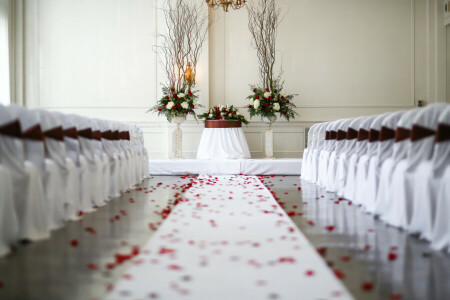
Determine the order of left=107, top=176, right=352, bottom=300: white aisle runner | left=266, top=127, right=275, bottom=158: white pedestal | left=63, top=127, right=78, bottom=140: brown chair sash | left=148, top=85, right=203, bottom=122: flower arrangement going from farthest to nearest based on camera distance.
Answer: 1. left=266, top=127, right=275, bottom=158: white pedestal
2. left=148, top=85, right=203, bottom=122: flower arrangement
3. left=63, top=127, right=78, bottom=140: brown chair sash
4. left=107, top=176, right=352, bottom=300: white aisle runner

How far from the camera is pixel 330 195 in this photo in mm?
5363

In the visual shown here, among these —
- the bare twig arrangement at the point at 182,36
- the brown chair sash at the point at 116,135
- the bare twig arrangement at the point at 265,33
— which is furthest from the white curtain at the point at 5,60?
the brown chair sash at the point at 116,135

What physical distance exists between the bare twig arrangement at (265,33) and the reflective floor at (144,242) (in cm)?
582

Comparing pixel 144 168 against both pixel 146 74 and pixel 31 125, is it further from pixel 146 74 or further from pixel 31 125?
pixel 31 125

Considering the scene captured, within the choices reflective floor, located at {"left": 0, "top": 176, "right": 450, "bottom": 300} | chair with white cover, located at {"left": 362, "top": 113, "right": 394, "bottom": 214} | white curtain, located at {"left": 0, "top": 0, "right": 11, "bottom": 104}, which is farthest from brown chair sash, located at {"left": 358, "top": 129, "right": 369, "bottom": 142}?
white curtain, located at {"left": 0, "top": 0, "right": 11, "bottom": 104}

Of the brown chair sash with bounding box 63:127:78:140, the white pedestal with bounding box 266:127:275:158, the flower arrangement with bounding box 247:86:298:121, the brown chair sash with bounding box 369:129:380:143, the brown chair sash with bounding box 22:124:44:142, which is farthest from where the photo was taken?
the white pedestal with bounding box 266:127:275:158

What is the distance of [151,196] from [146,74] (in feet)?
17.9

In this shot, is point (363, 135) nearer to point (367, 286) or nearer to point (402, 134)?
point (402, 134)

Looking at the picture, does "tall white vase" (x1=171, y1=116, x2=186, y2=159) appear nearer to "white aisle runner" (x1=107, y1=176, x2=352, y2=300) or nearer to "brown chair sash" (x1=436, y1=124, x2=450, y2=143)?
"white aisle runner" (x1=107, y1=176, x2=352, y2=300)

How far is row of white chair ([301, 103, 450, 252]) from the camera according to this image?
292cm

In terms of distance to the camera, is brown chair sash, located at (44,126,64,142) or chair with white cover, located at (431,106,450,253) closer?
chair with white cover, located at (431,106,450,253)

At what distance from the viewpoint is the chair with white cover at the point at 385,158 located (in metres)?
3.68

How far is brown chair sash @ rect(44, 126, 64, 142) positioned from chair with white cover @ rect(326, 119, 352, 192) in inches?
128

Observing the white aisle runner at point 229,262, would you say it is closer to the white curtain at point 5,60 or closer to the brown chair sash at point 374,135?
the brown chair sash at point 374,135
